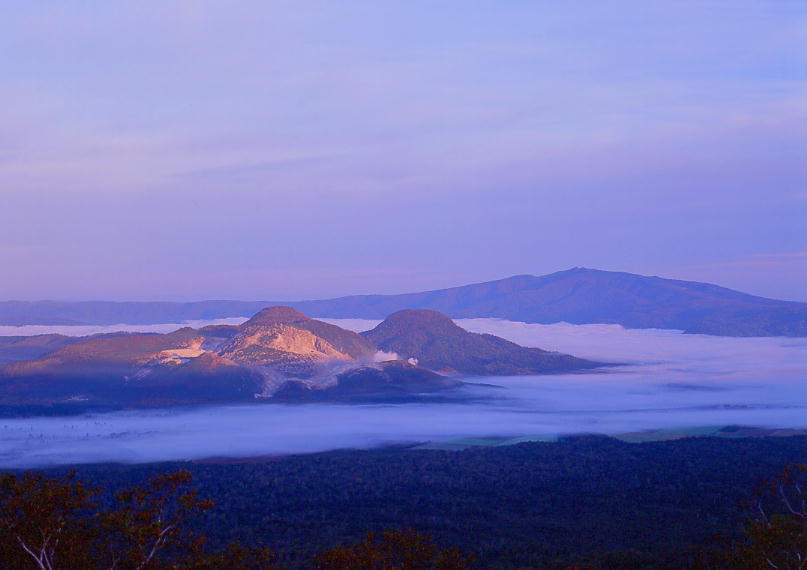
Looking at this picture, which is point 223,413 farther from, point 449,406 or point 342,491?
point 342,491

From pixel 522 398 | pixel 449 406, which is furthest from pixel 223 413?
pixel 522 398

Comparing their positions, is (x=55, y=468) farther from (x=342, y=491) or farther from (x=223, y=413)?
(x=223, y=413)

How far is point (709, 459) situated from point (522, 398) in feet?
356

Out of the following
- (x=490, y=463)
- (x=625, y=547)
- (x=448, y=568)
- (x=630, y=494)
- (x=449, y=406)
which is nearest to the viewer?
(x=448, y=568)

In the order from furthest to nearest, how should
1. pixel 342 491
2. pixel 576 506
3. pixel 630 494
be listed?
pixel 342 491, pixel 630 494, pixel 576 506

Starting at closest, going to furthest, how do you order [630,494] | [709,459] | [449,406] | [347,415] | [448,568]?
1. [448,568]
2. [630,494]
3. [709,459]
4. [347,415]
5. [449,406]

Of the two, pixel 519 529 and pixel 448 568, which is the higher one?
pixel 448 568

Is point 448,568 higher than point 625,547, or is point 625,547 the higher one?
point 448,568

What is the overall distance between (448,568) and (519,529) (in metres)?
32.5

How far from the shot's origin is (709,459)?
89688mm

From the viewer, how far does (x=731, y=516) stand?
59406 mm

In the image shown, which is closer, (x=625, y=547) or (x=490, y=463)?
(x=625, y=547)

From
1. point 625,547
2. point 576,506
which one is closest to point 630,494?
point 576,506

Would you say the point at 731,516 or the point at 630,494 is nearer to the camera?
the point at 731,516
